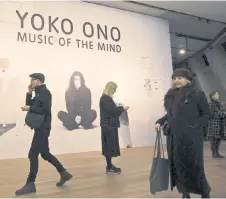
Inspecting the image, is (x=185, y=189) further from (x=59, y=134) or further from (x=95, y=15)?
(x=95, y=15)

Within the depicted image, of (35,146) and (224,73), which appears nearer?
(35,146)

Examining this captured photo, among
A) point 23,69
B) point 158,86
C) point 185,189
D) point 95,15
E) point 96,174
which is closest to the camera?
point 185,189

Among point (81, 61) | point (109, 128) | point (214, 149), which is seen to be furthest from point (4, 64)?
point (214, 149)

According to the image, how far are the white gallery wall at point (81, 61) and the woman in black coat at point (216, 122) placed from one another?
3147mm

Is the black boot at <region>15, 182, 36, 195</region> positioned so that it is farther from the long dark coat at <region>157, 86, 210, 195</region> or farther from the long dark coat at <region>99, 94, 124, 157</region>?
the long dark coat at <region>157, 86, 210, 195</region>

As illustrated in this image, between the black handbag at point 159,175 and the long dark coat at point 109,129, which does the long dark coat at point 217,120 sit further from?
the black handbag at point 159,175

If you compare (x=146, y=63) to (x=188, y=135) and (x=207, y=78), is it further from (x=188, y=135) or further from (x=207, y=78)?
(x=188, y=135)

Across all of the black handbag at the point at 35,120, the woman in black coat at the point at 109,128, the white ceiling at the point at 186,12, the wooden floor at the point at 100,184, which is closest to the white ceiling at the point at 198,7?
the white ceiling at the point at 186,12

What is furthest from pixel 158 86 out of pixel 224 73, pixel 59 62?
pixel 224 73

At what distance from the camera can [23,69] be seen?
7195mm

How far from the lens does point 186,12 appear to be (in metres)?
9.34

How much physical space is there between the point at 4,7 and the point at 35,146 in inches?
209

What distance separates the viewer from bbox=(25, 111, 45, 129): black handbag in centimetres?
302

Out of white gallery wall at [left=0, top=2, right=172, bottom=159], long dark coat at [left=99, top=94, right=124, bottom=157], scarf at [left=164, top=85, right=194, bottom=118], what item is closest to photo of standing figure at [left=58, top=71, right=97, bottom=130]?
white gallery wall at [left=0, top=2, right=172, bottom=159]
